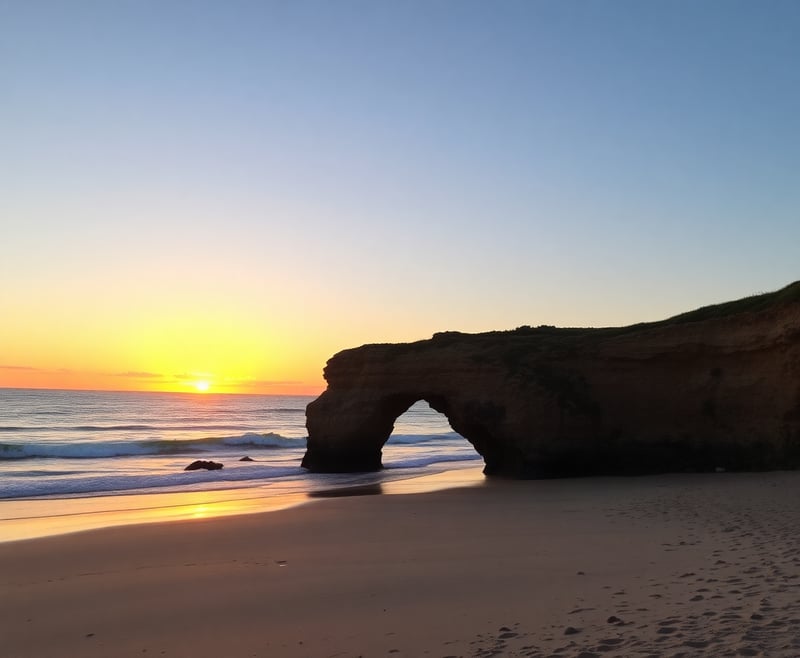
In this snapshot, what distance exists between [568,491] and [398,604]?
37.2ft

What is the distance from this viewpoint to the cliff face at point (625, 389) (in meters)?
19.6

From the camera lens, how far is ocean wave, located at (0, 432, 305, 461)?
3656 centimetres

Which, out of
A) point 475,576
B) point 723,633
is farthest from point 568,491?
point 723,633


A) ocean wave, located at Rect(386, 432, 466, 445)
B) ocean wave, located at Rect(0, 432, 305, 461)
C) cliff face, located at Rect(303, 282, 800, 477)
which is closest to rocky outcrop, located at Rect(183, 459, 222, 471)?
cliff face, located at Rect(303, 282, 800, 477)

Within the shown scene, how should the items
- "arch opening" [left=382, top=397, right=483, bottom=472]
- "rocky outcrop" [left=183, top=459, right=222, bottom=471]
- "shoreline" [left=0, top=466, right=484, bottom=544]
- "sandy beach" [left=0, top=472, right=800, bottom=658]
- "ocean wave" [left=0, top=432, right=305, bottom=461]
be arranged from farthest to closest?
"ocean wave" [left=0, top=432, right=305, bottom=461] < "rocky outcrop" [left=183, top=459, right=222, bottom=471] < "arch opening" [left=382, top=397, right=483, bottom=472] < "shoreline" [left=0, top=466, right=484, bottom=544] < "sandy beach" [left=0, top=472, right=800, bottom=658]

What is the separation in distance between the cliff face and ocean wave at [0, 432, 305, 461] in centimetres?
1870

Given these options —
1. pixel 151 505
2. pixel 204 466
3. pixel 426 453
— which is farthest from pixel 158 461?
pixel 151 505

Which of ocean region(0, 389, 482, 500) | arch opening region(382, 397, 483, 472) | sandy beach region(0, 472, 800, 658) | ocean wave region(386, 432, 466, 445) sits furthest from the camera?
ocean wave region(386, 432, 466, 445)

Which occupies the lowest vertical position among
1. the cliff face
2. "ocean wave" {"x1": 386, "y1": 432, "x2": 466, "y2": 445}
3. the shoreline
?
"ocean wave" {"x1": 386, "y1": 432, "x2": 466, "y2": 445}

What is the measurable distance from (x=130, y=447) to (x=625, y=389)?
97.5 feet

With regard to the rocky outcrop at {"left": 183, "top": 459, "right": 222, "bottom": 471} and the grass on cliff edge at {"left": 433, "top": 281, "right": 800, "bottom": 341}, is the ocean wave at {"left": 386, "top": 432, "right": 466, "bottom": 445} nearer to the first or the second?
the rocky outcrop at {"left": 183, "top": 459, "right": 222, "bottom": 471}

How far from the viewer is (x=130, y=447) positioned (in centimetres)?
4022

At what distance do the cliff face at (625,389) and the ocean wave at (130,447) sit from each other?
1870cm

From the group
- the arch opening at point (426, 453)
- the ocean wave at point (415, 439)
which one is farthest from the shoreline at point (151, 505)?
the ocean wave at point (415, 439)
